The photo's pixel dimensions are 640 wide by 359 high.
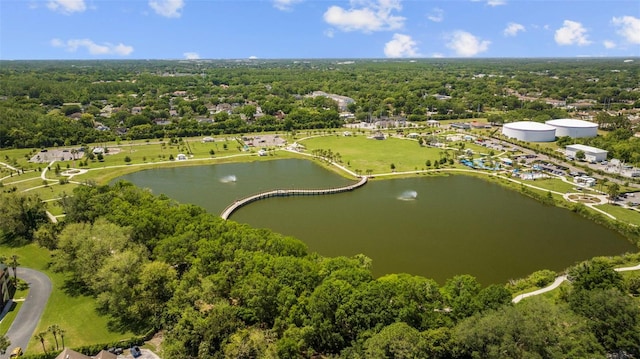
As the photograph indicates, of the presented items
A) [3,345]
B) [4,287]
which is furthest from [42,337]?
[4,287]

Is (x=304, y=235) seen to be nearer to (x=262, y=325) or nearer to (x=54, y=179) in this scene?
(x=262, y=325)

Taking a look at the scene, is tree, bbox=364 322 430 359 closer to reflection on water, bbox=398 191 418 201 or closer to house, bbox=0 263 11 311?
house, bbox=0 263 11 311

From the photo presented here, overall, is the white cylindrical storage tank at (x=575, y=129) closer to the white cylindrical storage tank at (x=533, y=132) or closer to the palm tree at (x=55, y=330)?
the white cylindrical storage tank at (x=533, y=132)

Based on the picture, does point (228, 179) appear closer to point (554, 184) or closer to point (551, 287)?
point (551, 287)

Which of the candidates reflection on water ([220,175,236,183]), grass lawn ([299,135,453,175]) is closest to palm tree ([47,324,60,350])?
reflection on water ([220,175,236,183])

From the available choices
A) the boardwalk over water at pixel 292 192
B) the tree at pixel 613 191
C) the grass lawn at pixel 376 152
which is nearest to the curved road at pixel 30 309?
the boardwalk over water at pixel 292 192
